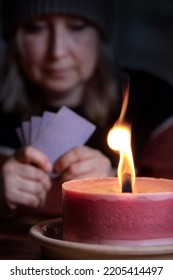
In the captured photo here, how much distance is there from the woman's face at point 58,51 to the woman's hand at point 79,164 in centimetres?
30

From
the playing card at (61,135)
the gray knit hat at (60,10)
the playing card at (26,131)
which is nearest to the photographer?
the playing card at (61,135)

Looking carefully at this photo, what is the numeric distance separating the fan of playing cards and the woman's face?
6.5 inches

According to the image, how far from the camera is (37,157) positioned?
0.96 m

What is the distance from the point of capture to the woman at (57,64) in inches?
50.2

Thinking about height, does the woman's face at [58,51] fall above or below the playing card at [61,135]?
above

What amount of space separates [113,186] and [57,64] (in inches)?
A: 33.0

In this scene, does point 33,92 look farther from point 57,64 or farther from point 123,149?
point 123,149

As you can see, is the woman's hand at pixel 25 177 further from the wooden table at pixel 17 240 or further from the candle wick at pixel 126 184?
the candle wick at pixel 126 184

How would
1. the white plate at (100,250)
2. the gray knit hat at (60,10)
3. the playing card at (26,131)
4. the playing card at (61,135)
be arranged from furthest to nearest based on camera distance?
the gray knit hat at (60,10)
the playing card at (26,131)
the playing card at (61,135)
the white plate at (100,250)

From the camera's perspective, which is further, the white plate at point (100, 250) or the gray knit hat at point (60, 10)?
the gray knit hat at point (60, 10)

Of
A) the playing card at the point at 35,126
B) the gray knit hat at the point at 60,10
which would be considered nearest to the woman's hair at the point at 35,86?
the gray knit hat at the point at 60,10

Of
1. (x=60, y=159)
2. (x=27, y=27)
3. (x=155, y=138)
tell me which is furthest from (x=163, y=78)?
(x=60, y=159)

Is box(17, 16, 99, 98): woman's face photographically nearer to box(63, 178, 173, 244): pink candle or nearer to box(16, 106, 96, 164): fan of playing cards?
box(16, 106, 96, 164): fan of playing cards
